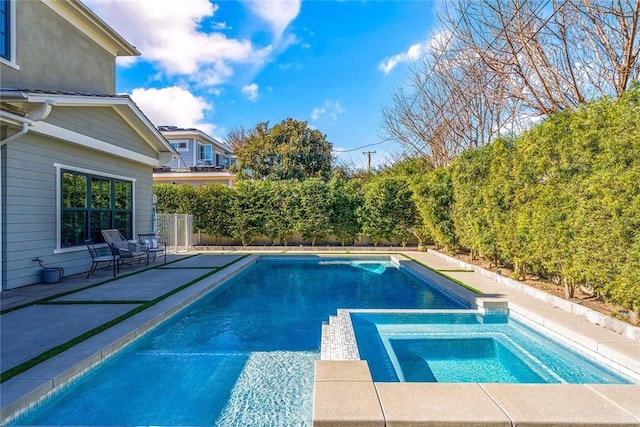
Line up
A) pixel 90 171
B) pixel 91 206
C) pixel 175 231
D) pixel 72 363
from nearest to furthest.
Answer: pixel 72 363, pixel 90 171, pixel 91 206, pixel 175 231

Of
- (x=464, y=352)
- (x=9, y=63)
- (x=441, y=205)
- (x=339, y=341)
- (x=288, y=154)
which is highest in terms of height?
(x=288, y=154)

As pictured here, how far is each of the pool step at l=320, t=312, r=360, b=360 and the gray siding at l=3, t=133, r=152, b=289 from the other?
6806mm

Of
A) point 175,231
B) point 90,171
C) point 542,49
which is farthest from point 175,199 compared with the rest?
point 542,49

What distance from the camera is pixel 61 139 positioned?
27.5 ft

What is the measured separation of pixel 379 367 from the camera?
15.5ft

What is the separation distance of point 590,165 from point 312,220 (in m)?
12.1

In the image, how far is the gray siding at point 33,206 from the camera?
7.25 m

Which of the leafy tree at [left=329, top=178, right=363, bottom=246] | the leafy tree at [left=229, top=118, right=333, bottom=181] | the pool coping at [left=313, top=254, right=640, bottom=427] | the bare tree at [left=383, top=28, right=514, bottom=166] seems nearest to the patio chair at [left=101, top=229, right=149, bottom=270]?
the pool coping at [left=313, top=254, right=640, bottom=427]

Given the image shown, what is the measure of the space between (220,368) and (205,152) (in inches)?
1072

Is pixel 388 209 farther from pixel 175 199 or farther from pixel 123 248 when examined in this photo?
pixel 123 248

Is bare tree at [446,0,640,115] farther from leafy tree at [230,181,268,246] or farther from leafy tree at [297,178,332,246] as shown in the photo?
leafy tree at [230,181,268,246]

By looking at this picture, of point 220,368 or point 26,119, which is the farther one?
point 26,119

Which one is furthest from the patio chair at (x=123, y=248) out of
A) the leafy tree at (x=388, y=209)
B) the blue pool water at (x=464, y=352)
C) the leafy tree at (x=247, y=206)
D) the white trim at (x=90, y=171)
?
the leafy tree at (x=388, y=209)

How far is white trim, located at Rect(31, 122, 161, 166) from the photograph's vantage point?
775 centimetres
